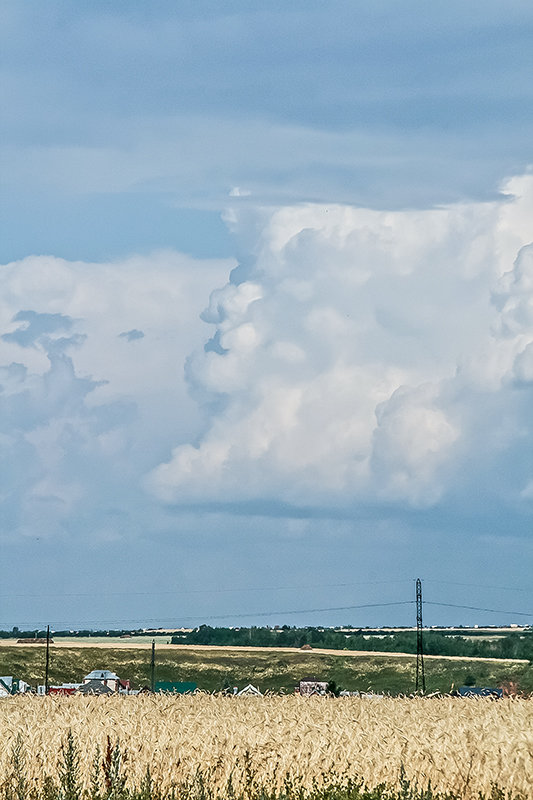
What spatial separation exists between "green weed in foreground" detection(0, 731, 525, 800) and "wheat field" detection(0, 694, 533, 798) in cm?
22

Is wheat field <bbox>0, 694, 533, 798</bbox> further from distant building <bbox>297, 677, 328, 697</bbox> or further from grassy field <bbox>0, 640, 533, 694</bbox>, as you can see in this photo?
grassy field <bbox>0, 640, 533, 694</bbox>

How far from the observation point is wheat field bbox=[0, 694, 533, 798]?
2156 centimetres

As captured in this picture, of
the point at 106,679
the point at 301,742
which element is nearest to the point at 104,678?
the point at 106,679

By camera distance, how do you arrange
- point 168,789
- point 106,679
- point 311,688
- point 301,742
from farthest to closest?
point 106,679 < point 311,688 < point 301,742 < point 168,789

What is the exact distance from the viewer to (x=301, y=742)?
77.7 feet

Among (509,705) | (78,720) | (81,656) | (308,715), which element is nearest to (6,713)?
(78,720)

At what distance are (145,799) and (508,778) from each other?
19.6 feet

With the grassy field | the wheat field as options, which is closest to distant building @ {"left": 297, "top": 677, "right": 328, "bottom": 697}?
the wheat field

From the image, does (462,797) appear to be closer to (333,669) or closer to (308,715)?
(308,715)

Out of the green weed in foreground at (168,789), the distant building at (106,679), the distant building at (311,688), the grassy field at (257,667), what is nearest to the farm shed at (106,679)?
the distant building at (106,679)

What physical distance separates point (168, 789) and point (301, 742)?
9.40 ft

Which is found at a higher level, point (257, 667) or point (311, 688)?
point (257, 667)

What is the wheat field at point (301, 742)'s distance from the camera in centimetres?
2156

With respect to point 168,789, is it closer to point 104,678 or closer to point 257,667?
point 104,678
